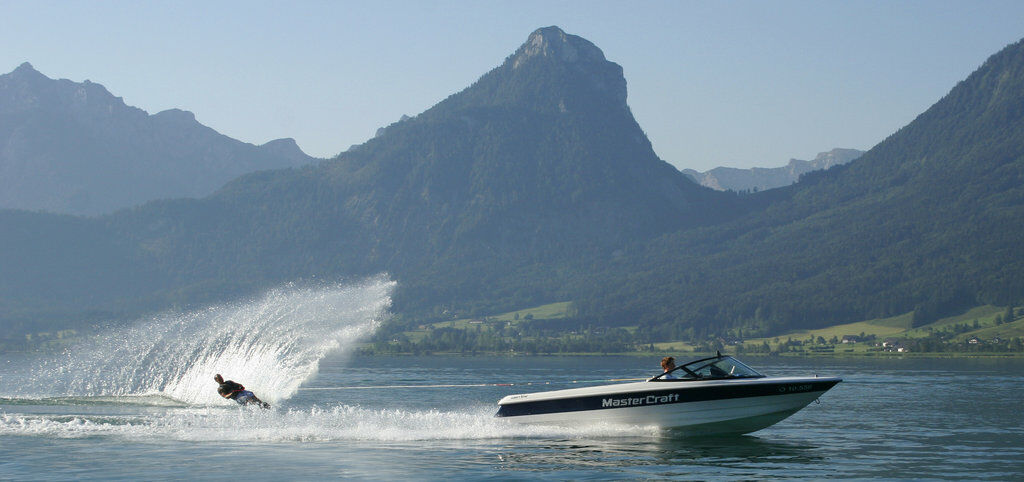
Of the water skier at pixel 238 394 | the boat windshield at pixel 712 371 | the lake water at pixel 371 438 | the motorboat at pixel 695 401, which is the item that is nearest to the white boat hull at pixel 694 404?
the motorboat at pixel 695 401

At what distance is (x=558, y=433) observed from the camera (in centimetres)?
3566

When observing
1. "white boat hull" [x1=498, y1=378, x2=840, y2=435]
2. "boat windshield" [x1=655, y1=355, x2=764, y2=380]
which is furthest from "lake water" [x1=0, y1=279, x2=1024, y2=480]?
"boat windshield" [x1=655, y1=355, x2=764, y2=380]

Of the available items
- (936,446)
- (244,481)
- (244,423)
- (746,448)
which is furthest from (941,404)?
(244,481)

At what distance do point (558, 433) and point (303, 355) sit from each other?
17279mm

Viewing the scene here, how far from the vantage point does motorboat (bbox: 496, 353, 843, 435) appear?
114ft

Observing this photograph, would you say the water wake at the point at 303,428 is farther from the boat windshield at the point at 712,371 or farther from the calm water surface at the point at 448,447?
the boat windshield at the point at 712,371

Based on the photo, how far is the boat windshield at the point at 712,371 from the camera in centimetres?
3500

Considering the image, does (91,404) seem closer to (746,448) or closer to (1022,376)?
(746,448)

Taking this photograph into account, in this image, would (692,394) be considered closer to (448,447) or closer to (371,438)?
(448,447)

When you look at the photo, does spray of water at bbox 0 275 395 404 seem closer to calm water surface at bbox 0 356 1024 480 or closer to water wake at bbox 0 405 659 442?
calm water surface at bbox 0 356 1024 480

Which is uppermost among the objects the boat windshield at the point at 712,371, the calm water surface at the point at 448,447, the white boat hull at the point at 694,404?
the boat windshield at the point at 712,371

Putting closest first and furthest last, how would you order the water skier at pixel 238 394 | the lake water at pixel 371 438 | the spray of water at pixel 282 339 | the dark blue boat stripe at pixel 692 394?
1. the lake water at pixel 371 438
2. the dark blue boat stripe at pixel 692 394
3. the water skier at pixel 238 394
4. the spray of water at pixel 282 339

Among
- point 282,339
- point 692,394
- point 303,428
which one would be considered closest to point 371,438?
point 303,428

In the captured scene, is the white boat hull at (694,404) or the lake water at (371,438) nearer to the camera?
the lake water at (371,438)
